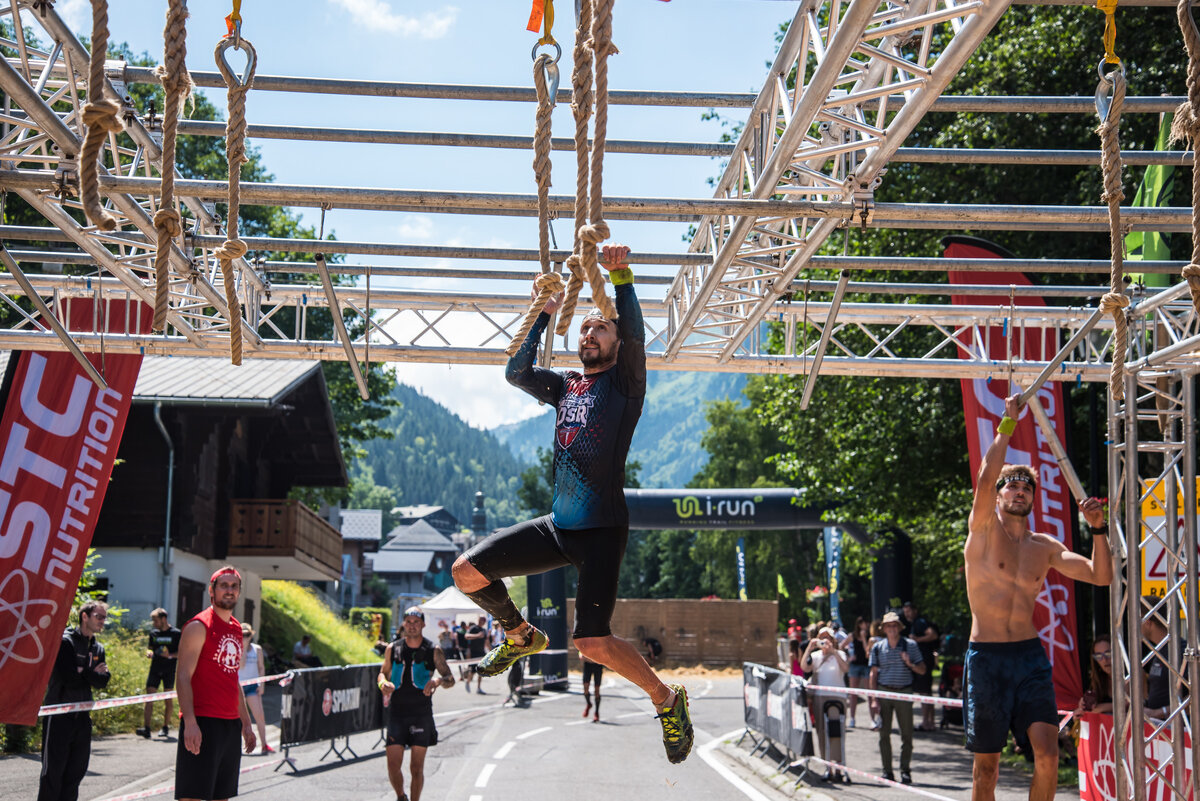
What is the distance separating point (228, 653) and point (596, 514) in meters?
4.00

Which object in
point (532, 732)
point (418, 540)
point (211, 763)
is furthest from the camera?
point (418, 540)

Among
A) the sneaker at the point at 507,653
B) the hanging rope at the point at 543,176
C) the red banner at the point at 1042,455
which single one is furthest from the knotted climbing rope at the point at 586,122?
the red banner at the point at 1042,455

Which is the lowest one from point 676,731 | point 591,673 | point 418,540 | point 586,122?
point 591,673

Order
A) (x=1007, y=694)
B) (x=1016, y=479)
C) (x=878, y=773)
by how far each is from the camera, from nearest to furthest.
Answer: (x=1007, y=694) → (x=1016, y=479) → (x=878, y=773)

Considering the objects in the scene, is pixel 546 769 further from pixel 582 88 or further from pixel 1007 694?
pixel 582 88

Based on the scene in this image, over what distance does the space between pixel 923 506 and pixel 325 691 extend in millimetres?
11095

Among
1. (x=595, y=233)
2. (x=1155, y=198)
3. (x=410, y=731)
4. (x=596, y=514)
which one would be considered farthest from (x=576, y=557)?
(x=1155, y=198)

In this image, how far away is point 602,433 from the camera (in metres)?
4.90

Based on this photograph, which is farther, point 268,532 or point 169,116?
point 268,532

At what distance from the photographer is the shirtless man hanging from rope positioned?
22.2ft

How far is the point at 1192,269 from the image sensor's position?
15.7ft

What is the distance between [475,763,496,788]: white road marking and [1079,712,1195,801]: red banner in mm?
6150

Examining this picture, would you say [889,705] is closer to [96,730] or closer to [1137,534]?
[1137,534]

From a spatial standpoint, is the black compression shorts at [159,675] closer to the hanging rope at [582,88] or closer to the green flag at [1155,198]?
the green flag at [1155,198]
